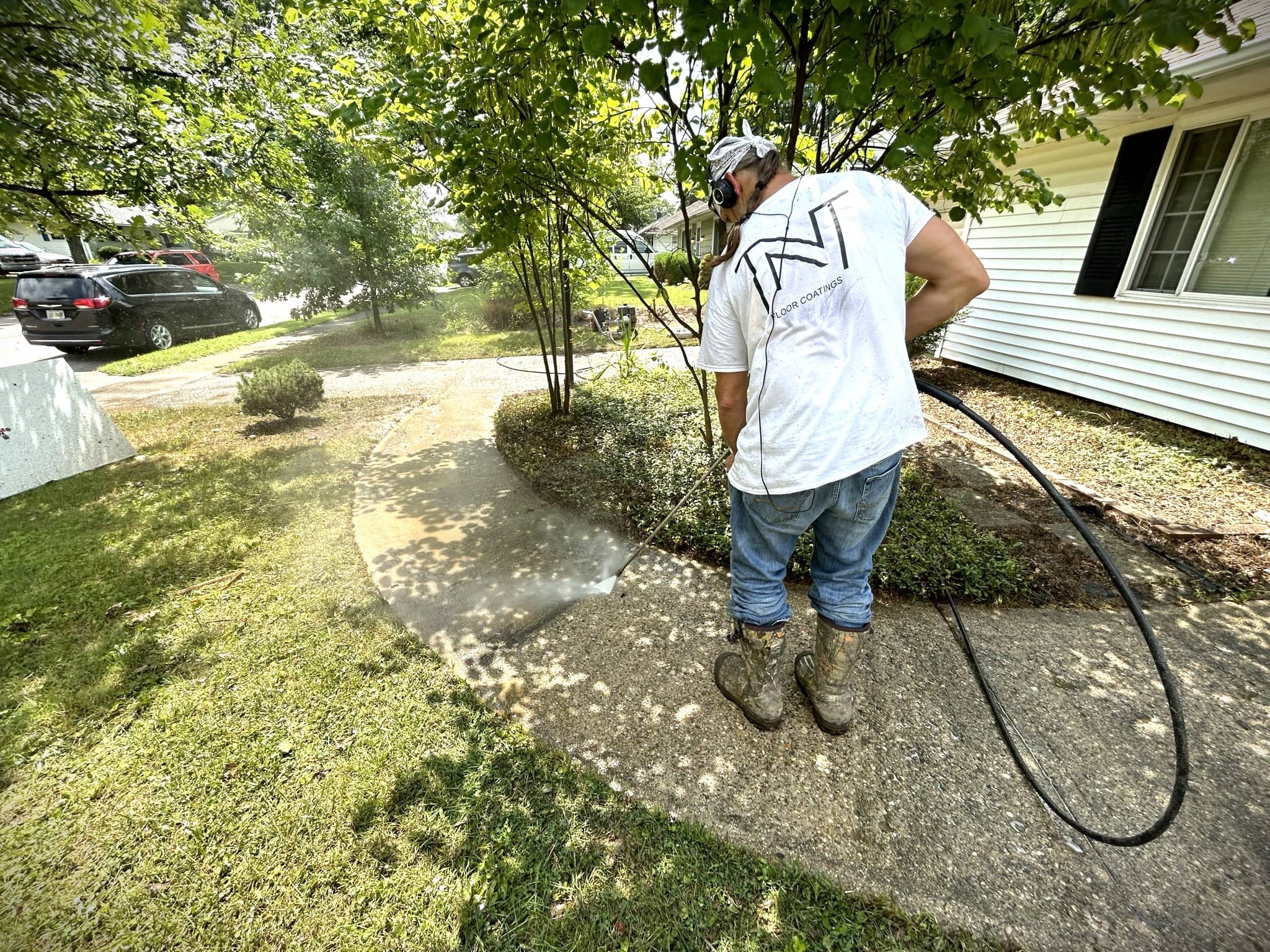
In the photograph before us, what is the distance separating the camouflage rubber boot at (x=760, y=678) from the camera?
6.73 ft

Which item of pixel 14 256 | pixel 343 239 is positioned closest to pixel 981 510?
pixel 343 239

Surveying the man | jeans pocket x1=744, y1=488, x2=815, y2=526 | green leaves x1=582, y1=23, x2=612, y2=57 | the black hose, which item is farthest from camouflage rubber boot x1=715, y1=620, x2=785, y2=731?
green leaves x1=582, y1=23, x2=612, y2=57

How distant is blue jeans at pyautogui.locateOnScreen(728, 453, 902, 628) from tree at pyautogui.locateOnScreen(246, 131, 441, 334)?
9.71 metres

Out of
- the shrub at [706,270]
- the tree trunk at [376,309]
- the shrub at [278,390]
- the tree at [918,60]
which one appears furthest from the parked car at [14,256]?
the tree at [918,60]

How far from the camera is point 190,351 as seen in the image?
10.1 m

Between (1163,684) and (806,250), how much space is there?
199 centimetres

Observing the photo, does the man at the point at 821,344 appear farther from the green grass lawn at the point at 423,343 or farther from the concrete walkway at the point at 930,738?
the green grass lawn at the point at 423,343

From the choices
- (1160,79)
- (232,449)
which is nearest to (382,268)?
(232,449)

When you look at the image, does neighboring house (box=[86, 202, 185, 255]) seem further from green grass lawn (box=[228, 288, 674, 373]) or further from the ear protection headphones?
the ear protection headphones

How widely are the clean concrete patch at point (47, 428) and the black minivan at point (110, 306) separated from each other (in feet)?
21.7

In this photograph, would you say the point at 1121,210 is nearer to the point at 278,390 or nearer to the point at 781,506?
the point at 781,506

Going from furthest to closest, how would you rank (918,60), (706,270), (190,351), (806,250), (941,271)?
(190,351), (706,270), (918,60), (941,271), (806,250)

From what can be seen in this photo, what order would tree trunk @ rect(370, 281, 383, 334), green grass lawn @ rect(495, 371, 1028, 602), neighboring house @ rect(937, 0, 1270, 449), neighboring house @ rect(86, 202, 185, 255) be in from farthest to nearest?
tree trunk @ rect(370, 281, 383, 334), neighboring house @ rect(86, 202, 185, 255), neighboring house @ rect(937, 0, 1270, 449), green grass lawn @ rect(495, 371, 1028, 602)

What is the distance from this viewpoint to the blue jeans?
173 cm
